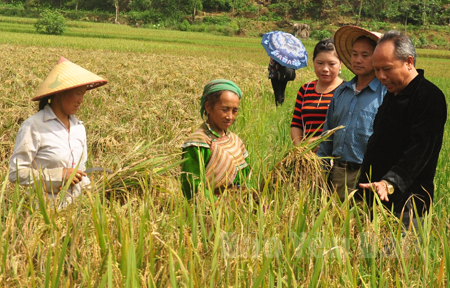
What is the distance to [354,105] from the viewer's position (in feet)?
9.05

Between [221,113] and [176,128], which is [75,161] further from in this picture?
[176,128]

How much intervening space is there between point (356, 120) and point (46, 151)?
1567 millimetres

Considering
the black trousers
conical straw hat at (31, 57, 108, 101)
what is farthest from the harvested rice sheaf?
the black trousers

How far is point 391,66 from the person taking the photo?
217 centimetres

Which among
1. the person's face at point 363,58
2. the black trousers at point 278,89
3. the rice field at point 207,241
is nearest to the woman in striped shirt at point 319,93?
the person's face at point 363,58

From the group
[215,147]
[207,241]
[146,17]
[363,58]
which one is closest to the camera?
[207,241]

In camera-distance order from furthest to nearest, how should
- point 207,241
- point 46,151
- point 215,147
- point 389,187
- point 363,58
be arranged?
point 363,58
point 215,147
point 46,151
point 389,187
point 207,241

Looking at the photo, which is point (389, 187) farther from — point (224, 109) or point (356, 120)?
point (224, 109)

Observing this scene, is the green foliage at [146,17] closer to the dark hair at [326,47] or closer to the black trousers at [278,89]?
the black trousers at [278,89]

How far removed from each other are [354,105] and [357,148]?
23 cm

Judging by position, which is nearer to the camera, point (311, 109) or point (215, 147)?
point (215, 147)

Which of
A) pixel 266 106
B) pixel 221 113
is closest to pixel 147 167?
pixel 221 113

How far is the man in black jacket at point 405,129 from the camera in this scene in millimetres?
2129

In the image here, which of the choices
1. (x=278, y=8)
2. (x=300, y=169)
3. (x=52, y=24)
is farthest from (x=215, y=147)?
(x=278, y=8)
